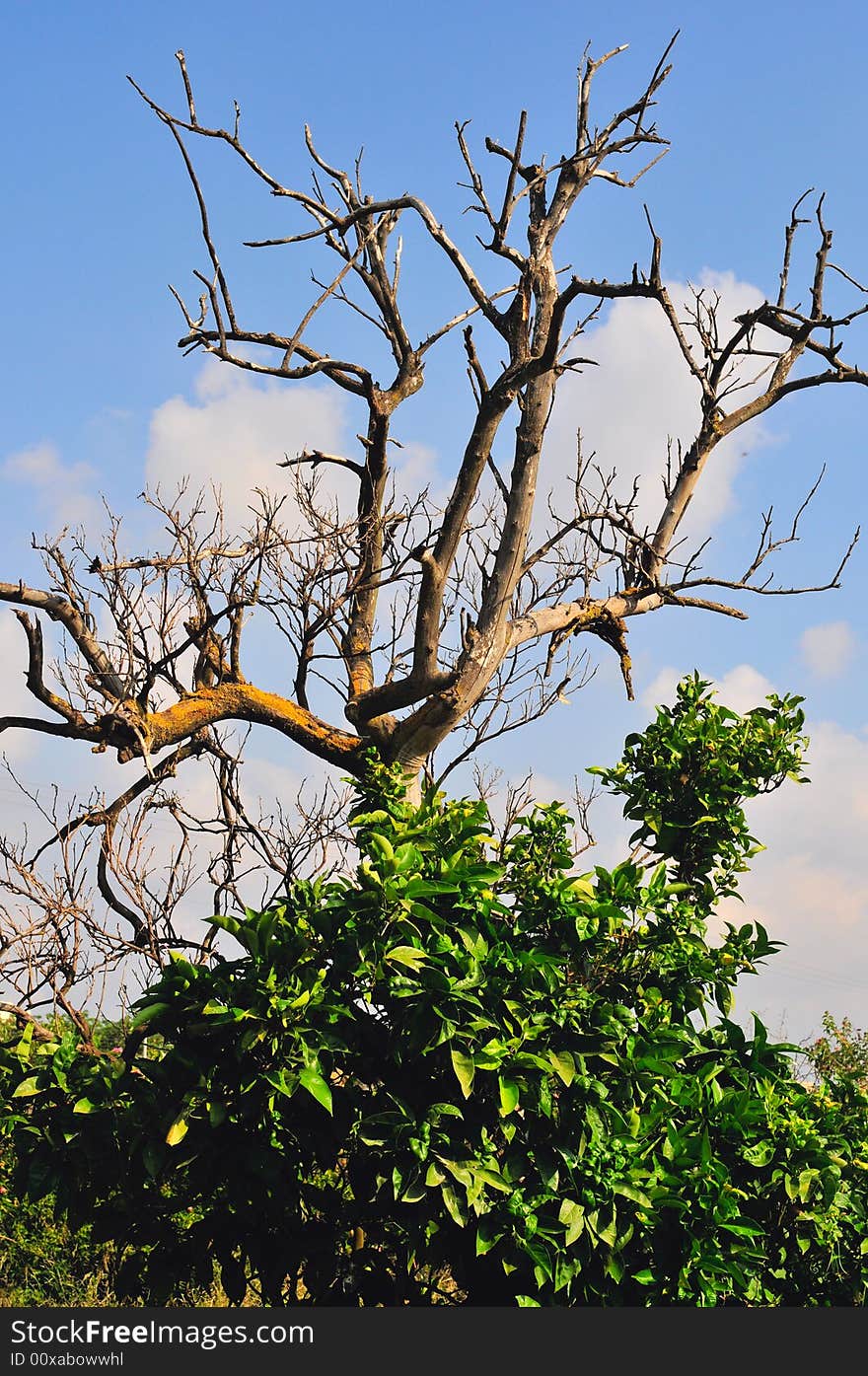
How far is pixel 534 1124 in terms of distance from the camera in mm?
3645

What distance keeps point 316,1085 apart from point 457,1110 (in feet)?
1.33

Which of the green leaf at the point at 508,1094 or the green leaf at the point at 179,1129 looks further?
the green leaf at the point at 179,1129

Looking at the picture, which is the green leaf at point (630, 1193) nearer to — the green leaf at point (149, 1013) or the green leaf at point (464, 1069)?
the green leaf at point (464, 1069)

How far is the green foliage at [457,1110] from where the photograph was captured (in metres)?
3.56

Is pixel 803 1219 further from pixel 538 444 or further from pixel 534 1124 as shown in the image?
pixel 538 444

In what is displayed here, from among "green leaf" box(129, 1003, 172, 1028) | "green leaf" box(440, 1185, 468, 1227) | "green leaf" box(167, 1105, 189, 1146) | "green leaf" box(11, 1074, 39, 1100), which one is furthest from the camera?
"green leaf" box(11, 1074, 39, 1100)

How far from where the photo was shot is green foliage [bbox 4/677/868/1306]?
356 centimetres

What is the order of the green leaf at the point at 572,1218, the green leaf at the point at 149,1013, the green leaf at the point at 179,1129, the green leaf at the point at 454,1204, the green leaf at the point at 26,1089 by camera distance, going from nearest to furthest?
the green leaf at the point at 454,1204, the green leaf at the point at 572,1218, the green leaf at the point at 179,1129, the green leaf at the point at 149,1013, the green leaf at the point at 26,1089

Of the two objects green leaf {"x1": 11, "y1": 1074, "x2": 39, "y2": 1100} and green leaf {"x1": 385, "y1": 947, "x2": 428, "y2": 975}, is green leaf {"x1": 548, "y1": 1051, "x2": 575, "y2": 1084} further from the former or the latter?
green leaf {"x1": 11, "y1": 1074, "x2": 39, "y2": 1100}

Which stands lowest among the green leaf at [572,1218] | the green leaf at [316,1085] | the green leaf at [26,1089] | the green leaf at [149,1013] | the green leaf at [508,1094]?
the green leaf at [572,1218]

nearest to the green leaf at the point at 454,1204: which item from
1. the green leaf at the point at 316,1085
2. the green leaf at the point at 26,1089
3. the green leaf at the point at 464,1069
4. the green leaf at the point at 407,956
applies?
the green leaf at the point at 464,1069

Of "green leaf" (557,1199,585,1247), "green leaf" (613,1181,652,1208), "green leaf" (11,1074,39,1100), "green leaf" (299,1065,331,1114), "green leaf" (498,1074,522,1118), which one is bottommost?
"green leaf" (557,1199,585,1247)

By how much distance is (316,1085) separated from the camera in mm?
3479

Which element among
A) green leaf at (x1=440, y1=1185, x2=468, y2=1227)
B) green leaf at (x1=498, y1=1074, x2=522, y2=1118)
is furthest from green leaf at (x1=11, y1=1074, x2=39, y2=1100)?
green leaf at (x1=498, y1=1074, x2=522, y2=1118)
